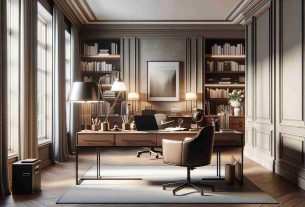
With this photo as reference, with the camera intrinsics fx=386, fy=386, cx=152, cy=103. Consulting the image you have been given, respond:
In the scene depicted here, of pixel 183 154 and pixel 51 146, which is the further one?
pixel 51 146

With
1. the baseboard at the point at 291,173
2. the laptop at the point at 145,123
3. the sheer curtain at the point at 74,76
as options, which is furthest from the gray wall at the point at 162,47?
the laptop at the point at 145,123

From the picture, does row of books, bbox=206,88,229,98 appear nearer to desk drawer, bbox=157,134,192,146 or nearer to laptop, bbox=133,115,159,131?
laptop, bbox=133,115,159,131

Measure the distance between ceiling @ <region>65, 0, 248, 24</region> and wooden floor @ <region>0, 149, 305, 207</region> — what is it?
2.99 metres

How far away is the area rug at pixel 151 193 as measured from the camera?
13.4ft

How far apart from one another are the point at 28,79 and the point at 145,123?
1714mm

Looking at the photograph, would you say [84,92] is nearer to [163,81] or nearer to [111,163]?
[111,163]

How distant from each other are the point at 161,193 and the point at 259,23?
3896 millimetres

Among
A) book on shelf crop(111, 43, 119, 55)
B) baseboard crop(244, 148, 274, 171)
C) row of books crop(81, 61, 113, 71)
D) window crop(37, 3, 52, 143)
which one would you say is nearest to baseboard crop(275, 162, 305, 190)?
baseboard crop(244, 148, 274, 171)

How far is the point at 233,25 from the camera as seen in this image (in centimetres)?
920

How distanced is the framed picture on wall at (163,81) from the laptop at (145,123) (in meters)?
4.14

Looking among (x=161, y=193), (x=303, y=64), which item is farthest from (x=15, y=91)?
(x=303, y=64)

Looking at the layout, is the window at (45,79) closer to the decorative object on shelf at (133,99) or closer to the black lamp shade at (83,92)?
the black lamp shade at (83,92)

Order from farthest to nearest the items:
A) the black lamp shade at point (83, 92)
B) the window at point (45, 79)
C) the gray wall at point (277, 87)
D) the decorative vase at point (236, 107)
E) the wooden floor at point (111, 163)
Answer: the decorative vase at point (236, 107) < the window at point (45, 79) < the gray wall at point (277, 87) < the black lamp shade at point (83, 92) < the wooden floor at point (111, 163)

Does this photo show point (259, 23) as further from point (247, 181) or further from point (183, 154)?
point (183, 154)
